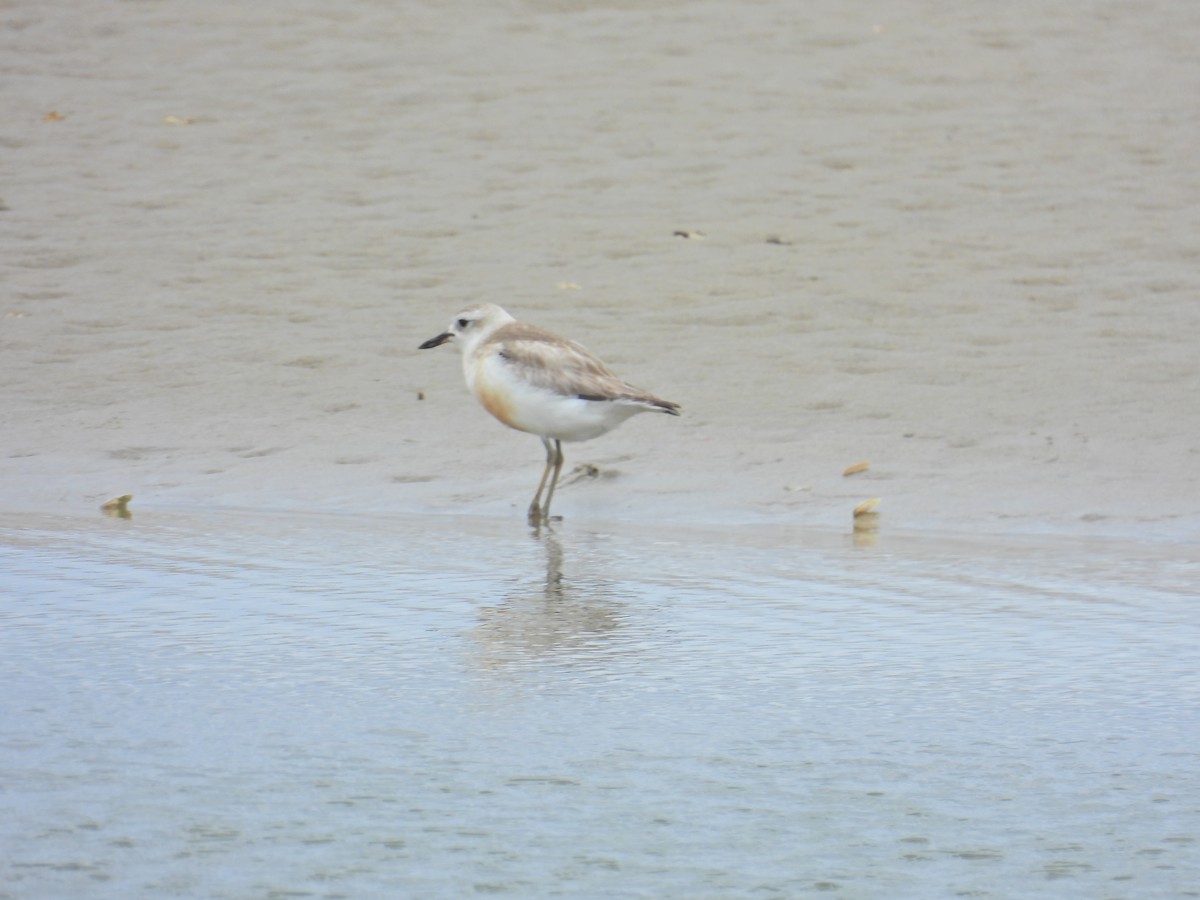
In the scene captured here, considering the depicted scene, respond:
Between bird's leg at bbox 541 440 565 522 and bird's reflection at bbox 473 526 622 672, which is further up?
bird's reflection at bbox 473 526 622 672

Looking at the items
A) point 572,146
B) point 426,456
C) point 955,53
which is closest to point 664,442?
point 426,456

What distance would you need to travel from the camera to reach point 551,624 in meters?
4.93

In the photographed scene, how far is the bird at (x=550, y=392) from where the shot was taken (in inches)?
287

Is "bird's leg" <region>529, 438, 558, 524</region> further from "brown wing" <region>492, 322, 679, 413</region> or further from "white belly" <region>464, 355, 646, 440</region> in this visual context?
"brown wing" <region>492, 322, 679, 413</region>

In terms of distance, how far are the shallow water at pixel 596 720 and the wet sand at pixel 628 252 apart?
1361mm

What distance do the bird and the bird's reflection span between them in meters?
1.59

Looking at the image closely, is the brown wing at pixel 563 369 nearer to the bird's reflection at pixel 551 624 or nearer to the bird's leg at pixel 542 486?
the bird's leg at pixel 542 486

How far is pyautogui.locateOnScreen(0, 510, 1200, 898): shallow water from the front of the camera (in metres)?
3.17

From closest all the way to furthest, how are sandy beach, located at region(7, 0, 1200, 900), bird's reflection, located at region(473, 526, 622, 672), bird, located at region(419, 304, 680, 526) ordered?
sandy beach, located at region(7, 0, 1200, 900) < bird's reflection, located at region(473, 526, 622, 672) < bird, located at region(419, 304, 680, 526)

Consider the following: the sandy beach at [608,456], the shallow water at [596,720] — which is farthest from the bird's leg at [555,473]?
the shallow water at [596,720]

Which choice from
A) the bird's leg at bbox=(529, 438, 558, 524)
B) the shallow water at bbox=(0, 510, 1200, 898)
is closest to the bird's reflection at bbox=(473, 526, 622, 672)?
the shallow water at bbox=(0, 510, 1200, 898)

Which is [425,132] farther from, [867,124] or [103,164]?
[867,124]

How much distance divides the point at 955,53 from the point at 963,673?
38.0 feet

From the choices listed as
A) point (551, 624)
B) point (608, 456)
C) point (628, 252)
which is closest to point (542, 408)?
point (608, 456)
